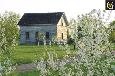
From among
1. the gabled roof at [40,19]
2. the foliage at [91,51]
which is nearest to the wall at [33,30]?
the gabled roof at [40,19]

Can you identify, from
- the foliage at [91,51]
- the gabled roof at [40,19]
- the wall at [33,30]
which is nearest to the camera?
the foliage at [91,51]

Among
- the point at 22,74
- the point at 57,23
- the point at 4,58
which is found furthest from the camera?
the point at 57,23

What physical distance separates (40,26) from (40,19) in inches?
61.0

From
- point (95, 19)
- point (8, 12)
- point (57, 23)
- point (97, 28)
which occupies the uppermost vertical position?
point (8, 12)

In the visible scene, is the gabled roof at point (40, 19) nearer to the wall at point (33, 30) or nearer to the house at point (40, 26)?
the house at point (40, 26)

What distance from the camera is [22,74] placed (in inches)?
331

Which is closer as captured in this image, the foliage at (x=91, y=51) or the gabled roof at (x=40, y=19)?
the foliage at (x=91, y=51)

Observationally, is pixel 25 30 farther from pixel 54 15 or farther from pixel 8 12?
pixel 8 12

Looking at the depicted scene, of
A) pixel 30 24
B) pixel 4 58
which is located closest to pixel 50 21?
pixel 30 24

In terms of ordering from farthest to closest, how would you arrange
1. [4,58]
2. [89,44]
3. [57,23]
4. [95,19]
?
1. [57,23]
2. [4,58]
3. [95,19]
4. [89,44]

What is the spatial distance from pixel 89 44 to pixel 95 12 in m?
1.29

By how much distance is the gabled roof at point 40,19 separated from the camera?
28.4 m

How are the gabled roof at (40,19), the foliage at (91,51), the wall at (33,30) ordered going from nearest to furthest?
the foliage at (91,51) → the wall at (33,30) → the gabled roof at (40,19)

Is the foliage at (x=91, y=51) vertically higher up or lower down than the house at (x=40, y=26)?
lower down
